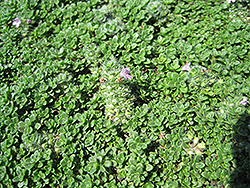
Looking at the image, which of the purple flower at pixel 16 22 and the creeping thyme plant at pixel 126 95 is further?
the purple flower at pixel 16 22

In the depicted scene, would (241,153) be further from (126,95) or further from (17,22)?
(17,22)

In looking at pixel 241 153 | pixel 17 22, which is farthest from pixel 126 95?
pixel 17 22

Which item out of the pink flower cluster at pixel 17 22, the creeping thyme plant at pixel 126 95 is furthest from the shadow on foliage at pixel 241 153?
the pink flower cluster at pixel 17 22

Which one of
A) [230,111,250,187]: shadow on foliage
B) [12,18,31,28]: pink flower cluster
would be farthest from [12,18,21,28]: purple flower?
[230,111,250,187]: shadow on foliage

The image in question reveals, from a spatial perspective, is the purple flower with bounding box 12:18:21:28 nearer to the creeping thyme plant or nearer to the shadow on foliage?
the creeping thyme plant

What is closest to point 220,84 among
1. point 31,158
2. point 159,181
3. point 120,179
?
point 159,181

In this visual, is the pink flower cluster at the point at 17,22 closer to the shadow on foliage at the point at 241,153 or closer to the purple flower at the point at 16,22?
the purple flower at the point at 16,22
